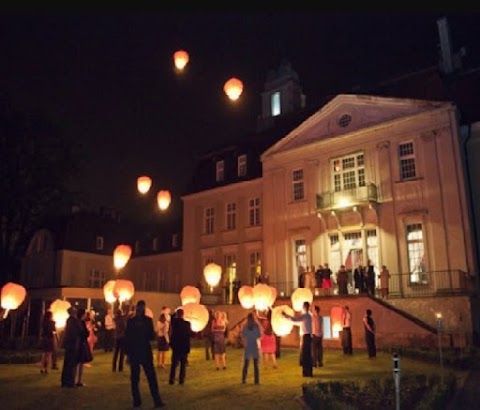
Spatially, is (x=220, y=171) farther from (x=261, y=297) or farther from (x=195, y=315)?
(x=195, y=315)

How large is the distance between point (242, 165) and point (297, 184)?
5689mm

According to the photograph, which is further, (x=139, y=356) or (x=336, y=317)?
(x=336, y=317)

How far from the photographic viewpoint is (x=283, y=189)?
93.5 feet

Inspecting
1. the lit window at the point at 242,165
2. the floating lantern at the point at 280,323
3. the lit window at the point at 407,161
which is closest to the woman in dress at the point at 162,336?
the floating lantern at the point at 280,323

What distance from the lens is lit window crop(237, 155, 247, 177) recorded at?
106 feet

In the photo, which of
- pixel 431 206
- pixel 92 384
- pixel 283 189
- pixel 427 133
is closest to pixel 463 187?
pixel 431 206

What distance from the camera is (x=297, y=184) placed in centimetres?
2808

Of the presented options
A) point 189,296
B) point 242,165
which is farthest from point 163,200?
point 242,165

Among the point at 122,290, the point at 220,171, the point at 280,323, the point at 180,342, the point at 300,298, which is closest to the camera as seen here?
the point at 180,342

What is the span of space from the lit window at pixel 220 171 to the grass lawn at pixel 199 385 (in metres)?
17.6

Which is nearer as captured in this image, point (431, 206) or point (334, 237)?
point (431, 206)

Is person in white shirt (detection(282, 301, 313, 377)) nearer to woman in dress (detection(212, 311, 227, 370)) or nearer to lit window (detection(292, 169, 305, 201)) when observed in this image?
woman in dress (detection(212, 311, 227, 370))

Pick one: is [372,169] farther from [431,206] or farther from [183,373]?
[183,373]

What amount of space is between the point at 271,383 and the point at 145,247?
1387 inches
